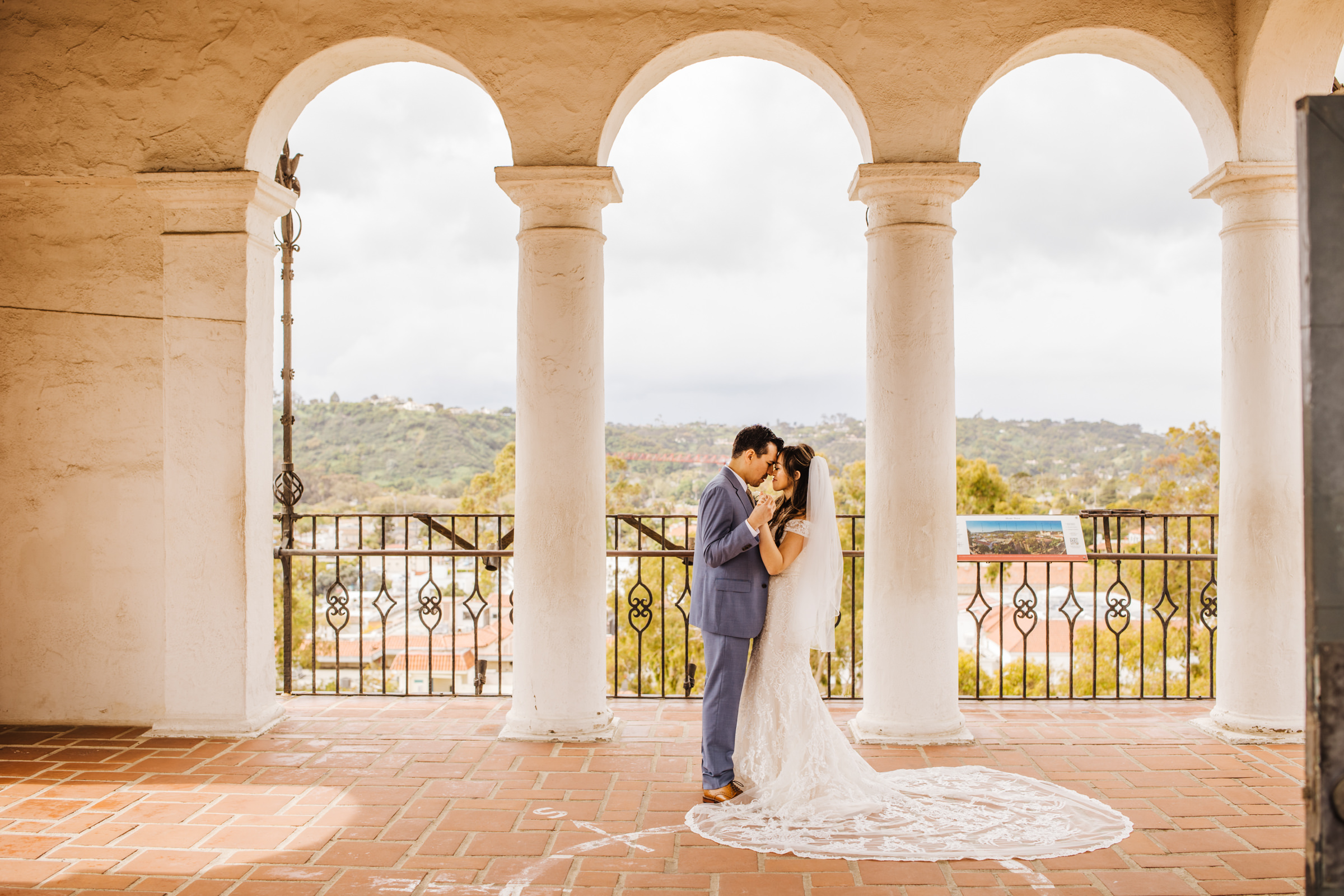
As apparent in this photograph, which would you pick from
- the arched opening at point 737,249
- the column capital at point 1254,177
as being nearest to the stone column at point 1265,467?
the column capital at point 1254,177

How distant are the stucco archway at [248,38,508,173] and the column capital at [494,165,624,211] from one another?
25.6 inches

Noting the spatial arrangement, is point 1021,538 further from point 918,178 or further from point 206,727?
point 206,727

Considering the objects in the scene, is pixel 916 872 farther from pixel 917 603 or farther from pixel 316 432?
pixel 316 432

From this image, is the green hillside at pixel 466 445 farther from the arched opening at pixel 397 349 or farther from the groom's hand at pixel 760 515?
the groom's hand at pixel 760 515

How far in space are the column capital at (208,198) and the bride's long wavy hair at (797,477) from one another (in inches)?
145

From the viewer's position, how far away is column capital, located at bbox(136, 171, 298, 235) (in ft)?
17.3

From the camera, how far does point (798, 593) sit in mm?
4301

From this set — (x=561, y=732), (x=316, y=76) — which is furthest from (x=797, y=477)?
(x=316, y=76)

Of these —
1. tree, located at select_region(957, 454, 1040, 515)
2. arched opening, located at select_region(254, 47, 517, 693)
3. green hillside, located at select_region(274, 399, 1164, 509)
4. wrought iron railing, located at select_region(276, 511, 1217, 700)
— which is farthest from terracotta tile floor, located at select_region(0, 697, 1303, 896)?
tree, located at select_region(957, 454, 1040, 515)

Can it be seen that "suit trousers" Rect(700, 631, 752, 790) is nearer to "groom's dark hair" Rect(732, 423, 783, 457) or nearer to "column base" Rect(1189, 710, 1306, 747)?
"groom's dark hair" Rect(732, 423, 783, 457)

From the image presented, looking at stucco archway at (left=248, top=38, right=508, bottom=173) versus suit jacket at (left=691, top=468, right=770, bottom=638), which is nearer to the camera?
suit jacket at (left=691, top=468, right=770, bottom=638)

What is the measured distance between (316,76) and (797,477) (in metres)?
4.14

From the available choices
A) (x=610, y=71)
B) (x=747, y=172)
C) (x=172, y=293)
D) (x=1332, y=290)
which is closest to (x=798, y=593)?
(x=1332, y=290)

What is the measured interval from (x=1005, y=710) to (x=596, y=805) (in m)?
3.16
